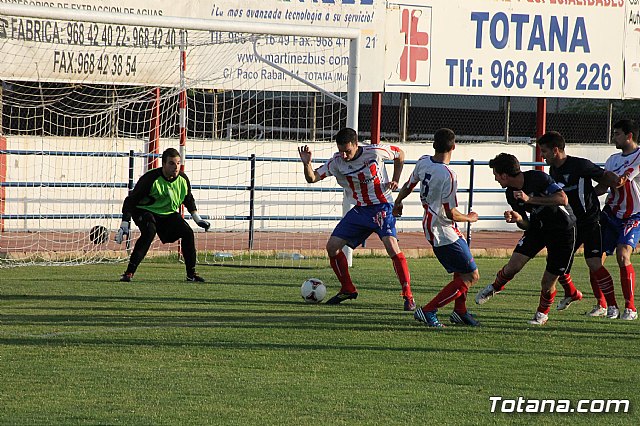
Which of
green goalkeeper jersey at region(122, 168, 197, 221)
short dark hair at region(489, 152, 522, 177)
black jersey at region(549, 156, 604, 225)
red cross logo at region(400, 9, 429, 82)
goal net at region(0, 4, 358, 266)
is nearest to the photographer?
short dark hair at region(489, 152, 522, 177)

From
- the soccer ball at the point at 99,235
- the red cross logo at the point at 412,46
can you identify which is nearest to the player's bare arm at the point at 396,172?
the soccer ball at the point at 99,235

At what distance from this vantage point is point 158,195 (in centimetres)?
1288

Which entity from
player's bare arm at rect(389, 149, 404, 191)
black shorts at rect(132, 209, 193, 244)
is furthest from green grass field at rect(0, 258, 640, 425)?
player's bare arm at rect(389, 149, 404, 191)

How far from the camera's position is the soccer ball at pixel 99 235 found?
1570 cm

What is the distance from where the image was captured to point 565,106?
2298 centimetres

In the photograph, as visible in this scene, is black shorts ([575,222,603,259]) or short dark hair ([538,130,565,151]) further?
black shorts ([575,222,603,259])

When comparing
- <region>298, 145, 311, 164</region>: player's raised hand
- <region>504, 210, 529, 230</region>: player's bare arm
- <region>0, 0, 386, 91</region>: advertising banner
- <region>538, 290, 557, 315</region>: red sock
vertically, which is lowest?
<region>538, 290, 557, 315</region>: red sock

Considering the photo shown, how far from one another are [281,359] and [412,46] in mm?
13234

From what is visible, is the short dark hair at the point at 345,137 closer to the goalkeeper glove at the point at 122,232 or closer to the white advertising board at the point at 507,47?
the goalkeeper glove at the point at 122,232

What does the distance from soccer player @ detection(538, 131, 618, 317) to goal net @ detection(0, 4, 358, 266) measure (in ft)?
20.6

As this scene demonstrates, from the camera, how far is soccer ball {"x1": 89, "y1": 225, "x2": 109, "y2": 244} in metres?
15.7

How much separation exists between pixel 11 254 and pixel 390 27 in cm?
838

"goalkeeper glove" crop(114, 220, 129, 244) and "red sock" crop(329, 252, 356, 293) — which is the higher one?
"goalkeeper glove" crop(114, 220, 129, 244)

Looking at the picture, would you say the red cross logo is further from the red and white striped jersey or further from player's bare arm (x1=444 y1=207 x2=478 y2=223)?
player's bare arm (x1=444 y1=207 x2=478 y2=223)
